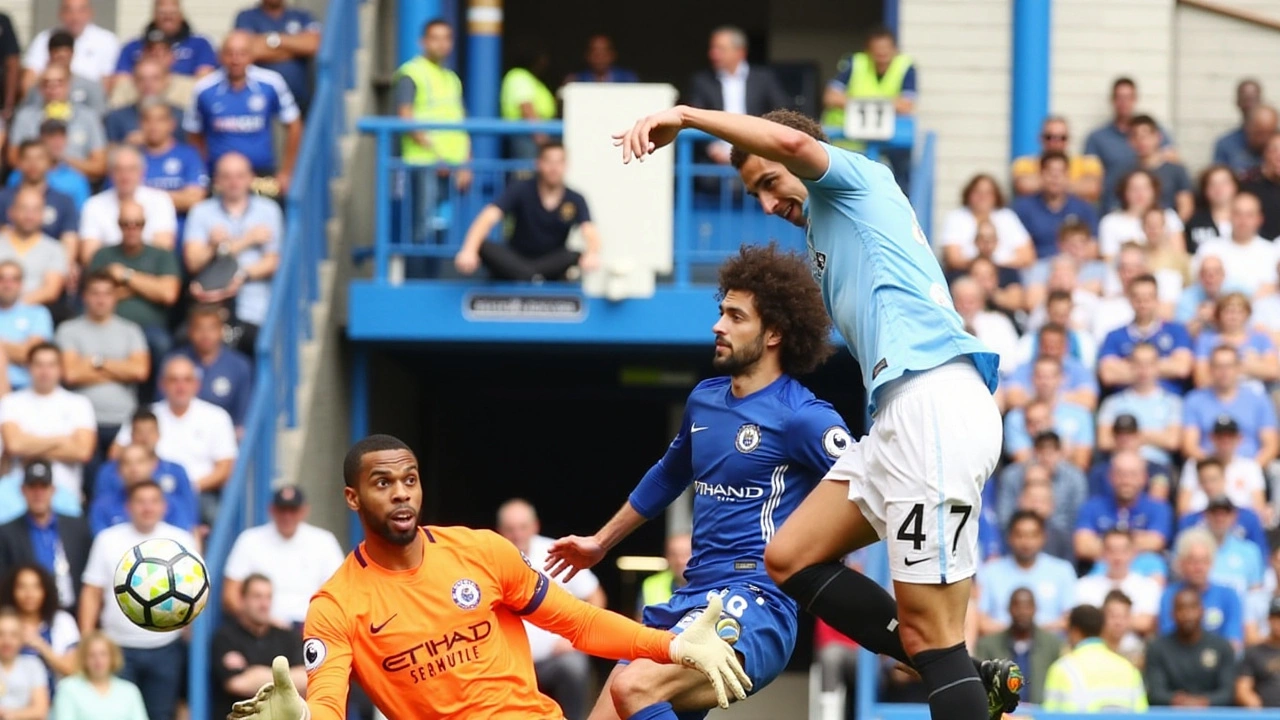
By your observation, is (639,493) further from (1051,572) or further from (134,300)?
(134,300)

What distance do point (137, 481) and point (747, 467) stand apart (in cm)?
575

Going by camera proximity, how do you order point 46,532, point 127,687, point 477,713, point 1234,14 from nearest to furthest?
point 477,713 → point 127,687 → point 46,532 → point 1234,14

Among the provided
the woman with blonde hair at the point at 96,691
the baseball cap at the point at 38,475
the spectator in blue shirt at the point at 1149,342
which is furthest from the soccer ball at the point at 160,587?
the spectator in blue shirt at the point at 1149,342

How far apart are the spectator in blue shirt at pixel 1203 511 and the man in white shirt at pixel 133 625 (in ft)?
17.9

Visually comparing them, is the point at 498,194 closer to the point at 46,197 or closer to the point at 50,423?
the point at 46,197

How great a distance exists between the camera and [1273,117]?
15.9 m

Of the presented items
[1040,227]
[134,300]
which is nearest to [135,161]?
[134,300]

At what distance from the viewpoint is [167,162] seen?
583 inches

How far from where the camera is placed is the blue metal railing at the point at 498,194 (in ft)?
49.2

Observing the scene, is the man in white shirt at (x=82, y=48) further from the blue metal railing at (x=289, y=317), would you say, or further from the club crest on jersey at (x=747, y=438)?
the club crest on jersey at (x=747, y=438)

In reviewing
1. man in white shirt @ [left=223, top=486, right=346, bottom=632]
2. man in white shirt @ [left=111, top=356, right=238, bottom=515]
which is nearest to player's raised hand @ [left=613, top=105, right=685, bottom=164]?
man in white shirt @ [left=223, top=486, right=346, bottom=632]

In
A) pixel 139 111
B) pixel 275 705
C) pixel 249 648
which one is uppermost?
pixel 139 111

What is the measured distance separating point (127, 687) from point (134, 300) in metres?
3.09

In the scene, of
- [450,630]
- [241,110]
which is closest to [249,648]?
[241,110]
